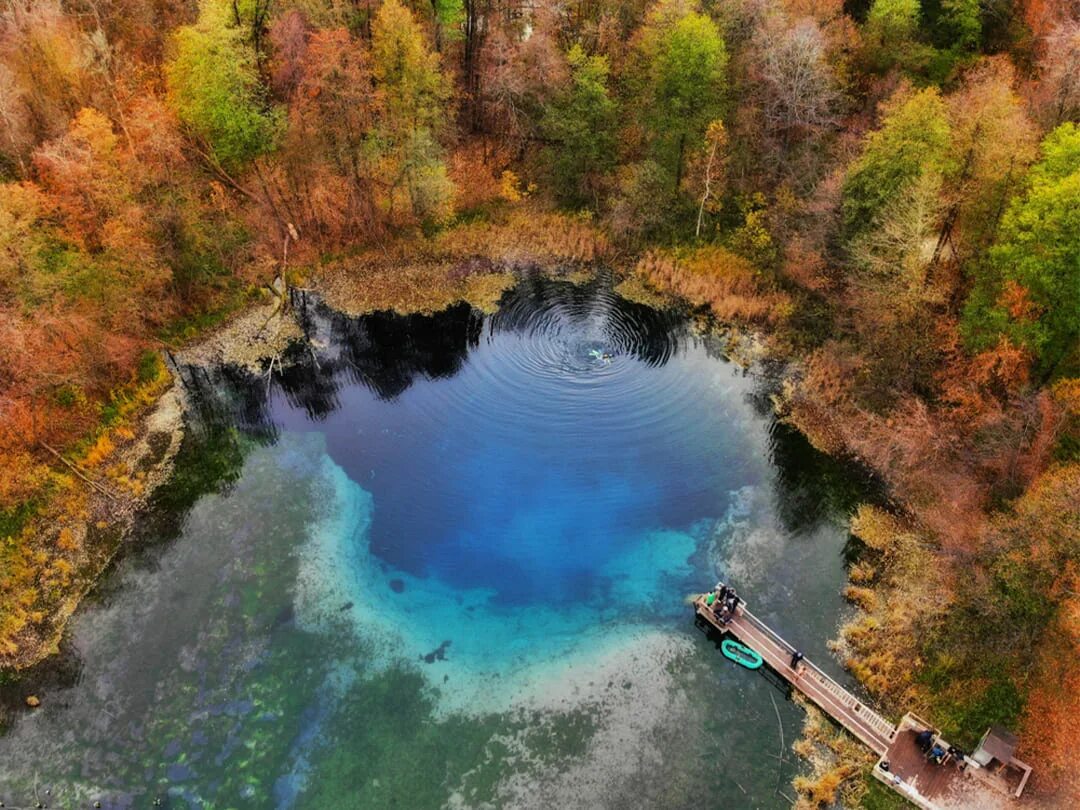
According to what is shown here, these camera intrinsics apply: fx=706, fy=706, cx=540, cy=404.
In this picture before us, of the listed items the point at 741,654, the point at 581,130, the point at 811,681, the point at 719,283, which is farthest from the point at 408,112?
the point at 811,681

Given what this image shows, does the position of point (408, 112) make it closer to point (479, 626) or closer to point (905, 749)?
point (479, 626)

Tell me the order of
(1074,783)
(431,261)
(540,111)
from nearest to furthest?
(1074,783) < (431,261) < (540,111)

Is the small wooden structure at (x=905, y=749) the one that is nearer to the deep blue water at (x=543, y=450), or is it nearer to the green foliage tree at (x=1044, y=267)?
the deep blue water at (x=543, y=450)

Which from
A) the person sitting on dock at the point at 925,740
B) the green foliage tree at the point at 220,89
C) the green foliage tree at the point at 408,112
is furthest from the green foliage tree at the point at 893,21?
the person sitting on dock at the point at 925,740

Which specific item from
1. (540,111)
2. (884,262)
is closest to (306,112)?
(540,111)

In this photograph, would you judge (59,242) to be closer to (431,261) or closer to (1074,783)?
(431,261)

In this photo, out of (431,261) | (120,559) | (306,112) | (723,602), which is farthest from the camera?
(431,261)

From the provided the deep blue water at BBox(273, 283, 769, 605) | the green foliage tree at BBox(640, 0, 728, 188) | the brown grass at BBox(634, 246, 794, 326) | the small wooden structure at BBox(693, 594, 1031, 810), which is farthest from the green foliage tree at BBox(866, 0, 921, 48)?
the small wooden structure at BBox(693, 594, 1031, 810)
